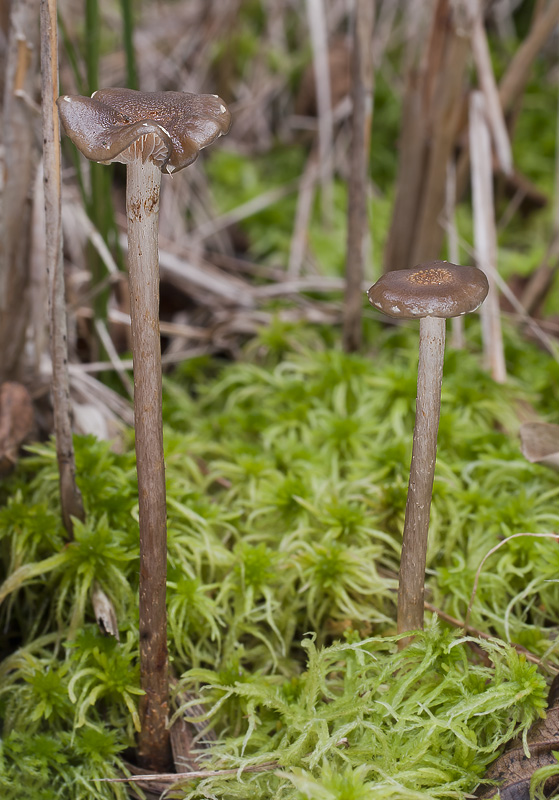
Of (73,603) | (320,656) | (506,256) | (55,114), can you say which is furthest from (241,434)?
(506,256)

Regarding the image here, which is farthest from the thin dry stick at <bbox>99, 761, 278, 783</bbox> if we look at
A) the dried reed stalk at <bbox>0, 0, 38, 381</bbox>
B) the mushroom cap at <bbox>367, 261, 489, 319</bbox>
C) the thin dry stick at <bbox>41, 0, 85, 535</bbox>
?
the dried reed stalk at <bbox>0, 0, 38, 381</bbox>

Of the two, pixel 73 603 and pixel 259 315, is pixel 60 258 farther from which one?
pixel 259 315

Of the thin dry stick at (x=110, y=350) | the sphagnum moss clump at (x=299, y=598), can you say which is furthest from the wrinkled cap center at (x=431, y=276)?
the thin dry stick at (x=110, y=350)

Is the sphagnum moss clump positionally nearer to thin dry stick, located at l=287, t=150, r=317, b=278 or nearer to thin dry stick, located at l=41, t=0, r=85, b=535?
thin dry stick, located at l=41, t=0, r=85, b=535

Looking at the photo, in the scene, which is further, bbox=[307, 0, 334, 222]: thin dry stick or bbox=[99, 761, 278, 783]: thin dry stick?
bbox=[307, 0, 334, 222]: thin dry stick

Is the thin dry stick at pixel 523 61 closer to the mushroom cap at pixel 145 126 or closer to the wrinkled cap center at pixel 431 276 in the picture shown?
the wrinkled cap center at pixel 431 276

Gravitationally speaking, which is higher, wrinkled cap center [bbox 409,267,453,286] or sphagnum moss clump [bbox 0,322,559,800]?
wrinkled cap center [bbox 409,267,453,286]
